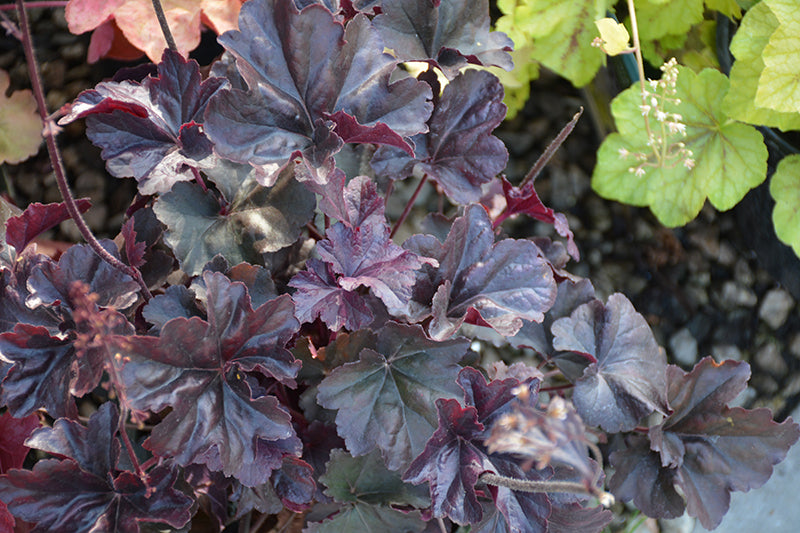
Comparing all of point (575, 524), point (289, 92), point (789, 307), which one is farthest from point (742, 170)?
point (289, 92)

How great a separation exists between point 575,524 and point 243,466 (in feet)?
1.54

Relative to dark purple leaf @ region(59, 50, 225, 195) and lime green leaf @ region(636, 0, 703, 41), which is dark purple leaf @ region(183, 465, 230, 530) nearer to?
dark purple leaf @ region(59, 50, 225, 195)

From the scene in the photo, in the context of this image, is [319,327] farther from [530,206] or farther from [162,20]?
[162,20]

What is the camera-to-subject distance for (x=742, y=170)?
1579mm

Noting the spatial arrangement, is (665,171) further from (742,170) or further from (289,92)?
(289,92)

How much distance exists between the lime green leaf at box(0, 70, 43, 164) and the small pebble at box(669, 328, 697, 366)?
1.52 m

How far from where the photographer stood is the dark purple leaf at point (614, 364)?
110 cm

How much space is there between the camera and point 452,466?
0.94m

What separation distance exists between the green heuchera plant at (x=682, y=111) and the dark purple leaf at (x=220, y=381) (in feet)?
2.89

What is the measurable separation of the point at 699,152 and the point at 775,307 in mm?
551

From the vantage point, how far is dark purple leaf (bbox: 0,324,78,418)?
97 cm

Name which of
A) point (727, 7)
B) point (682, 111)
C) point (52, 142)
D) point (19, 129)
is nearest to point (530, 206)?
point (682, 111)

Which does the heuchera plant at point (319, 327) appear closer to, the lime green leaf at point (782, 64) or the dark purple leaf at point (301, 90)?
the dark purple leaf at point (301, 90)

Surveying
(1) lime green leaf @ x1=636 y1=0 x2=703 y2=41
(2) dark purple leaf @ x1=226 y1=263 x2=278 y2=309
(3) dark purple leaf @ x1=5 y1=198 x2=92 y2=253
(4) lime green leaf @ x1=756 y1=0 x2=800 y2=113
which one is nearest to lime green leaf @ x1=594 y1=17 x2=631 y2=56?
(4) lime green leaf @ x1=756 y1=0 x2=800 y2=113
